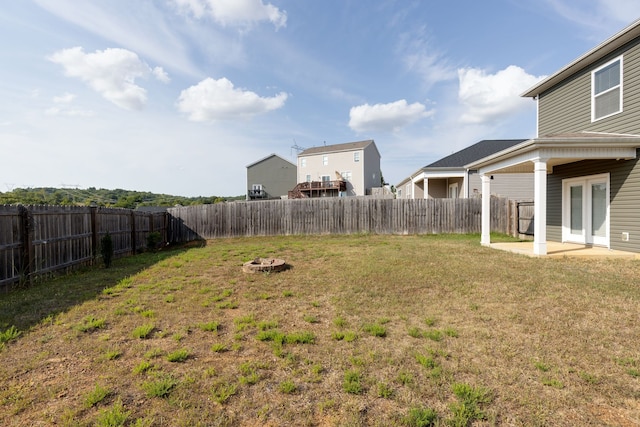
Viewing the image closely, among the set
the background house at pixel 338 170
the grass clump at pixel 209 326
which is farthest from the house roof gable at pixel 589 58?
the background house at pixel 338 170

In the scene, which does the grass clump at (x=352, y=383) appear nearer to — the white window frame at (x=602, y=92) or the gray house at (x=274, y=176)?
the white window frame at (x=602, y=92)

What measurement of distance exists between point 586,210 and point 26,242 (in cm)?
1407

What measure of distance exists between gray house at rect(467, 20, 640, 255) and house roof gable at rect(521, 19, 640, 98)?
0.02m

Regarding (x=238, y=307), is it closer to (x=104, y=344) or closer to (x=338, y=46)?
(x=104, y=344)

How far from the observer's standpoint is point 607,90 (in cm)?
816

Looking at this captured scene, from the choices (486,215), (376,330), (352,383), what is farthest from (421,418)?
(486,215)

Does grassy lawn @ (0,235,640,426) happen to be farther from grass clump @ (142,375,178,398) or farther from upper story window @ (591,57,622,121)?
upper story window @ (591,57,622,121)

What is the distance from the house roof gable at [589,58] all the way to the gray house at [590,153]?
19mm

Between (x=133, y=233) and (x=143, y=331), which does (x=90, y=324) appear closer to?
(x=143, y=331)

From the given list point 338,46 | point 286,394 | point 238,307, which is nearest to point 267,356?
point 286,394

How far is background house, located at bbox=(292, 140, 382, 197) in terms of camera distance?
31.5m

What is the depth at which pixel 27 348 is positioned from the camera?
3.04 metres

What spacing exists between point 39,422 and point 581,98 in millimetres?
12997

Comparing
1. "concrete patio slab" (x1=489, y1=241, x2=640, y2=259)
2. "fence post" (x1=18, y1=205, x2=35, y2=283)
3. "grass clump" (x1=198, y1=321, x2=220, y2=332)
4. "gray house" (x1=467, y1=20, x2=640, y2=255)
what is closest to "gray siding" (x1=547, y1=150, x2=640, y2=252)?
"gray house" (x1=467, y1=20, x2=640, y2=255)
